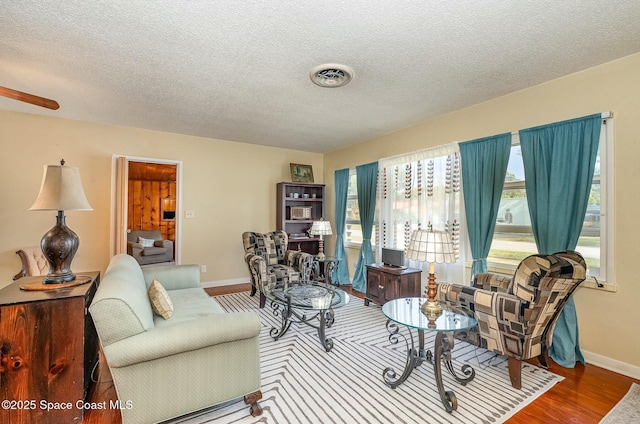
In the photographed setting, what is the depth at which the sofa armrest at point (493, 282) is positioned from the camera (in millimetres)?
2652

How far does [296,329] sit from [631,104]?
358cm

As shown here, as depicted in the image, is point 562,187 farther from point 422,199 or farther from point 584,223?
point 422,199

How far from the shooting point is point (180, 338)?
1.62 meters

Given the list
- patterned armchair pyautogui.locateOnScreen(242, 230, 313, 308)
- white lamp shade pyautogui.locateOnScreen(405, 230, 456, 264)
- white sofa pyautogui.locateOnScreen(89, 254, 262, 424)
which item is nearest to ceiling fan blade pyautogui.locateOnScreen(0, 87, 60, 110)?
white sofa pyautogui.locateOnScreen(89, 254, 262, 424)

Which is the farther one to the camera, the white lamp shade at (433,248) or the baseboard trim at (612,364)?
the baseboard trim at (612,364)

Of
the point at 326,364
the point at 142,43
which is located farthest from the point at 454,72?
the point at 326,364

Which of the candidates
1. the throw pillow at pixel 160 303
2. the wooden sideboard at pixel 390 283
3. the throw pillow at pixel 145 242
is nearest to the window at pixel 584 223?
the wooden sideboard at pixel 390 283

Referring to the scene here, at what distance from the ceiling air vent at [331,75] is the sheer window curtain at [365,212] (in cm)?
214

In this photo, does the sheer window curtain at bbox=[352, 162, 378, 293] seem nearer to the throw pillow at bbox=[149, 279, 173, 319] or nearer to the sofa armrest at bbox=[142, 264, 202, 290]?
the sofa armrest at bbox=[142, 264, 202, 290]

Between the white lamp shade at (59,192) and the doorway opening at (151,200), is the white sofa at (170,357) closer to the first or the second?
the white lamp shade at (59,192)

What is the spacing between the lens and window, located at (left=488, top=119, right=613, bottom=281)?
2426 millimetres

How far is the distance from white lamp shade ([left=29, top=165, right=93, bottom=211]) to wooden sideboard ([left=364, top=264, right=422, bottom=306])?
310 cm

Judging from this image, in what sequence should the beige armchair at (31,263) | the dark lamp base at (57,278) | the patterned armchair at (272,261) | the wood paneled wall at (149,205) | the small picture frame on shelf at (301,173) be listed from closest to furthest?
the dark lamp base at (57,278) < the beige armchair at (31,263) < the patterned armchair at (272,261) < the small picture frame on shelf at (301,173) < the wood paneled wall at (149,205)

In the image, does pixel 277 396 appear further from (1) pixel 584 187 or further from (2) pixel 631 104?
(2) pixel 631 104
